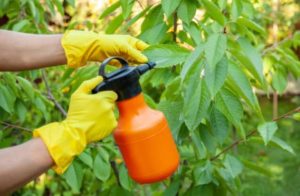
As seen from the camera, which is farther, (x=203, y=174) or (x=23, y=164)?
(x=203, y=174)

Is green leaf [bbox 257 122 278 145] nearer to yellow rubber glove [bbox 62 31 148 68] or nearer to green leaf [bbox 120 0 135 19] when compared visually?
yellow rubber glove [bbox 62 31 148 68]

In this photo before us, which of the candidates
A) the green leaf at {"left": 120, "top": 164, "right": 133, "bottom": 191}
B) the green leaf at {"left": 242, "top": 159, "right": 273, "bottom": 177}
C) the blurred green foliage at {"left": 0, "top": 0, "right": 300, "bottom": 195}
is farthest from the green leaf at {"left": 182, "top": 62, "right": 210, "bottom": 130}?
the green leaf at {"left": 120, "top": 164, "right": 133, "bottom": 191}

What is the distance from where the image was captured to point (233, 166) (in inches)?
63.4

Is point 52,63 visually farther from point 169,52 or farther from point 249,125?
point 249,125

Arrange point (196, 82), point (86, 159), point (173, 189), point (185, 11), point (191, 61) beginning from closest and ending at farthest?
point (191, 61) < point (196, 82) < point (185, 11) < point (173, 189) < point (86, 159)

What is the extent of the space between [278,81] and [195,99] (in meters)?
0.82

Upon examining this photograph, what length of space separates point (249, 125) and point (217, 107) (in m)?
4.03

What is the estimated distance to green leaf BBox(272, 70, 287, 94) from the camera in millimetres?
1995

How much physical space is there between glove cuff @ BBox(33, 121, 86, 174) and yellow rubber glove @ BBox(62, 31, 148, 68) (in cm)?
33

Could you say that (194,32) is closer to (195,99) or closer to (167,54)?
(167,54)

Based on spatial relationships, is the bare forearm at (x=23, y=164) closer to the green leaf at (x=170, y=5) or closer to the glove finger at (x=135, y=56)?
the glove finger at (x=135, y=56)

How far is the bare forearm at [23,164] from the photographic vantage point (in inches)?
51.7

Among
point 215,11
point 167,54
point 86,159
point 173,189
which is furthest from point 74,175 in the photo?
point 215,11

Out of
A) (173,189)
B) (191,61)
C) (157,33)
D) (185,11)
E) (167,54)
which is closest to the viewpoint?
(191,61)
